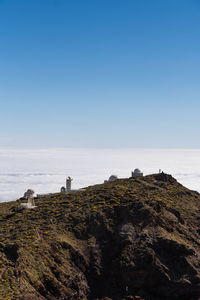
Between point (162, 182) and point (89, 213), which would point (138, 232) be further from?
point (162, 182)

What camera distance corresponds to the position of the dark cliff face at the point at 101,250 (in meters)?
28.1

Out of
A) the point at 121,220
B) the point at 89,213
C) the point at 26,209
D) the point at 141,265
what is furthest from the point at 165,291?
the point at 26,209

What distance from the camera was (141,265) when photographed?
31.2 m

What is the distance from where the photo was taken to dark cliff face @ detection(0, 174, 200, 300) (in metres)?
28.1

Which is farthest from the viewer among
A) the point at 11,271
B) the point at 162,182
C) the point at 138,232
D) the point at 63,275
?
the point at 162,182

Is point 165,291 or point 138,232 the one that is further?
point 138,232

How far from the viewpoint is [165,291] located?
3050 centimetres

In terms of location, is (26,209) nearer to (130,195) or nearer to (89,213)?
(89,213)

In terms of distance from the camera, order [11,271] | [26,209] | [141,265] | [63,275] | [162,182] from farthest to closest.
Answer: [162,182]
[26,209]
[141,265]
[63,275]
[11,271]

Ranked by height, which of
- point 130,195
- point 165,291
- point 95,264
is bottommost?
point 165,291

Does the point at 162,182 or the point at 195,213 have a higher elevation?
the point at 162,182

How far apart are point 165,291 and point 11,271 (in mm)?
13549

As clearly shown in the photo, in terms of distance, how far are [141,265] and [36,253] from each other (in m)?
9.49

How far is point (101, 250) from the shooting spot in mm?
32906
